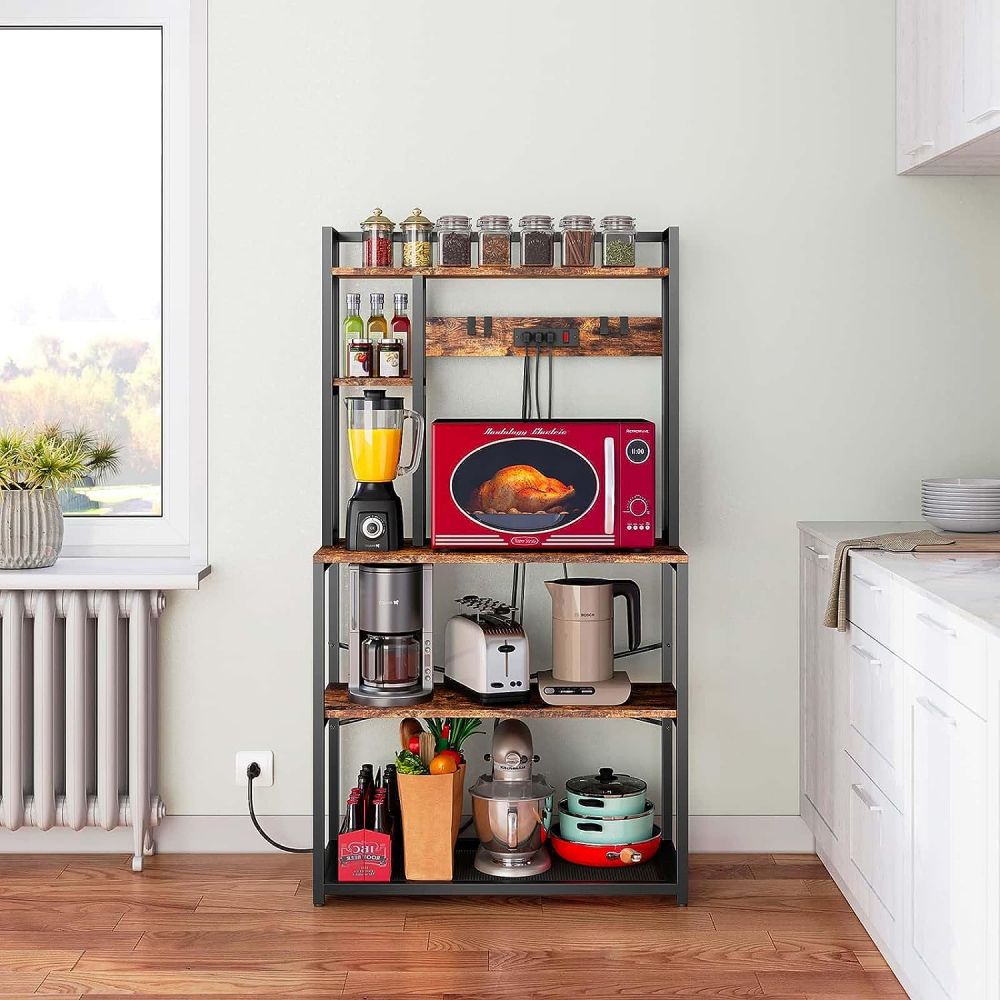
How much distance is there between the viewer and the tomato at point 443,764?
2.65 m

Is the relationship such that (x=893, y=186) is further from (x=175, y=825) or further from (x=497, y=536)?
(x=175, y=825)

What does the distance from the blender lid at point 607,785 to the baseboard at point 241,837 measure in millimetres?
273

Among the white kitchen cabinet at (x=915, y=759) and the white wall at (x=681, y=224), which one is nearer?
the white kitchen cabinet at (x=915, y=759)

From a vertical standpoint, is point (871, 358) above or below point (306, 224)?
below

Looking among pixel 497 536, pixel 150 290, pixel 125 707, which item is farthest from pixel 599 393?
pixel 125 707

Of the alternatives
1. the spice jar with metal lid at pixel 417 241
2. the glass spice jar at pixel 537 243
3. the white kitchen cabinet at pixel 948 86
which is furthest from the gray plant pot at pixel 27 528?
the white kitchen cabinet at pixel 948 86

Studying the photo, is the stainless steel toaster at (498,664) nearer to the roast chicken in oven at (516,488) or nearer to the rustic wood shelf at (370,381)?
the roast chicken in oven at (516,488)

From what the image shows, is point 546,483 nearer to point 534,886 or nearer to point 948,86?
point 534,886

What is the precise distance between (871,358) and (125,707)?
2.10 meters

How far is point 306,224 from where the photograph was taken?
2889 millimetres

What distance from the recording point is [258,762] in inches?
116

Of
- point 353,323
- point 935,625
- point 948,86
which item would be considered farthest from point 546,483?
point 948,86

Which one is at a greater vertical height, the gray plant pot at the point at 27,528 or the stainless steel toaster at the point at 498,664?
the gray plant pot at the point at 27,528

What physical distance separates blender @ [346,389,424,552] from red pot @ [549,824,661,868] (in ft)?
2.78
